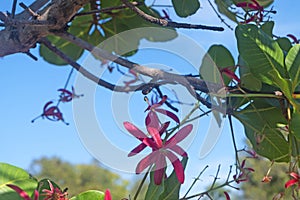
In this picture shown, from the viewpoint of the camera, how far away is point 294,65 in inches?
16.2

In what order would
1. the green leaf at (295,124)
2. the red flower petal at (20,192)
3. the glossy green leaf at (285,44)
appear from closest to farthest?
the red flower petal at (20,192) < the green leaf at (295,124) < the glossy green leaf at (285,44)

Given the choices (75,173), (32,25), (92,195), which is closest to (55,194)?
(92,195)

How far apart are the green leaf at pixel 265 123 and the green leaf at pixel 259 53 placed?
33 millimetres

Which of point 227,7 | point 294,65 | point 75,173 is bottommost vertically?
point 294,65

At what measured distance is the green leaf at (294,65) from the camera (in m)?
0.41

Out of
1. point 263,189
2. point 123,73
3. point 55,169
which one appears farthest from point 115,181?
point 123,73

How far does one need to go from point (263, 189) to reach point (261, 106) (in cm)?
642

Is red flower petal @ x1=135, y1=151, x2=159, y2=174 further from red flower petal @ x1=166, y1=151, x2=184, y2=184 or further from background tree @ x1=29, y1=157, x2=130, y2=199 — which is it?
background tree @ x1=29, y1=157, x2=130, y2=199

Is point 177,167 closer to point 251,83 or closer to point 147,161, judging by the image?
point 147,161

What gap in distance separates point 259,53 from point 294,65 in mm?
31

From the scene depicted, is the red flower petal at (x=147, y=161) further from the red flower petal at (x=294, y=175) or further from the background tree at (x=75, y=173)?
the background tree at (x=75, y=173)

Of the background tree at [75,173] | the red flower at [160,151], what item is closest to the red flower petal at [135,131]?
the red flower at [160,151]

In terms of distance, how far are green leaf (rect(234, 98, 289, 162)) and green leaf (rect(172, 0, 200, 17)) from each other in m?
0.11

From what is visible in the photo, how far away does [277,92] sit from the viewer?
0.42 metres
